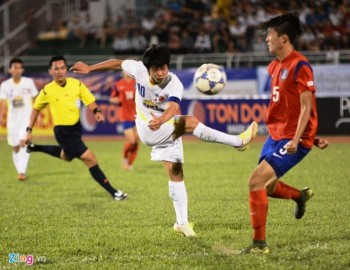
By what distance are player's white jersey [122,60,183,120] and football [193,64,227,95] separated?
2.37 meters

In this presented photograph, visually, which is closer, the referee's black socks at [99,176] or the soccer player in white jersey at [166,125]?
the soccer player in white jersey at [166,125]

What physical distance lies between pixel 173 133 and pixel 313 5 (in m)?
17.8

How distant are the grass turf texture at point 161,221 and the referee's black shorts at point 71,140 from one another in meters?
0.78

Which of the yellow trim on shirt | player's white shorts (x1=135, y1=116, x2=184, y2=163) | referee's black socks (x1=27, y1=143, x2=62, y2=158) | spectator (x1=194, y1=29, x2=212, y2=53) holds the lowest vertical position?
referee's black socks (x1=27, y1=143, x2=62, y2=158)

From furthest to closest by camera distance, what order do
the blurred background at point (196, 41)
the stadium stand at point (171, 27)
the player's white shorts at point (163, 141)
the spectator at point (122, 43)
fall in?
the spectator at point (122, 43), the stadium stand at point (171, 27), the blurred background at point (196, 41), the player's white shorts at point (163, 141)

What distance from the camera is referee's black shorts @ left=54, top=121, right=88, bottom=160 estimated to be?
434 inches

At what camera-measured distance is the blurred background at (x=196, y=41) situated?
21.3 meters

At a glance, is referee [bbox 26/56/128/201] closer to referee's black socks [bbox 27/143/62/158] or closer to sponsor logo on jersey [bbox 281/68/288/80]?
referee's black socks [bbox 27/143/62/158]

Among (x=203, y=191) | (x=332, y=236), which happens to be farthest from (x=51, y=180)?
(x=332, y=236)

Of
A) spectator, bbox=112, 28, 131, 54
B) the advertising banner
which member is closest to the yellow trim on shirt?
the advertising banner

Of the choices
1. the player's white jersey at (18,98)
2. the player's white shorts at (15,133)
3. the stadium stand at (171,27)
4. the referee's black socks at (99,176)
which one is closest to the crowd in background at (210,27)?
the stadium stand at (171,27)

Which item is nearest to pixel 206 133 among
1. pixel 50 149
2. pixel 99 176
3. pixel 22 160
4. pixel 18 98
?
pixel 99 176

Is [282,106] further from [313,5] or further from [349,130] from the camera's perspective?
[313,5]

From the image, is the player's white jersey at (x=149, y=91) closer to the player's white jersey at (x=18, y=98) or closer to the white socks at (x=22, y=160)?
the white socks at (x=22, y=160)
